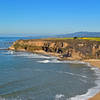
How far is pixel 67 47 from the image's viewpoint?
61.9 meters

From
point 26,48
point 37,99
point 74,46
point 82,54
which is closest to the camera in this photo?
point 37,99

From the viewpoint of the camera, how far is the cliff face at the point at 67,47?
51.6m

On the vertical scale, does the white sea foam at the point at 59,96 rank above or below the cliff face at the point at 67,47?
below

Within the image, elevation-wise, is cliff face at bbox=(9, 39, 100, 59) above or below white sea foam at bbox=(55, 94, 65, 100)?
above

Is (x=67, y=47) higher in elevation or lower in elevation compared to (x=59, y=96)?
higher

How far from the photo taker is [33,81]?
1055 inches

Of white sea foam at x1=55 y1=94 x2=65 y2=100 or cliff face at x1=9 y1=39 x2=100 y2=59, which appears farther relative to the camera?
cliff face at x1=9 y1=39 x2=100 y2=59

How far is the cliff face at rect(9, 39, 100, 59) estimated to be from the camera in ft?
169

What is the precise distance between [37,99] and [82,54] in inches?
1344

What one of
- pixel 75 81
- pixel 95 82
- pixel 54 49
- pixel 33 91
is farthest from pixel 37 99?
pixel 54 49

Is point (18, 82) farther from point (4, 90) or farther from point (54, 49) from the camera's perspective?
point (54, 49)

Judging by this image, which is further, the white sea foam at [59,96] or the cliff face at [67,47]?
the cliff face at [67,47]

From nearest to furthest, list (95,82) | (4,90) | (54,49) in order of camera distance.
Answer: (4,90), (95,82), (54,49)

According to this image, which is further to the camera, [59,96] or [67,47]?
[67,47]
